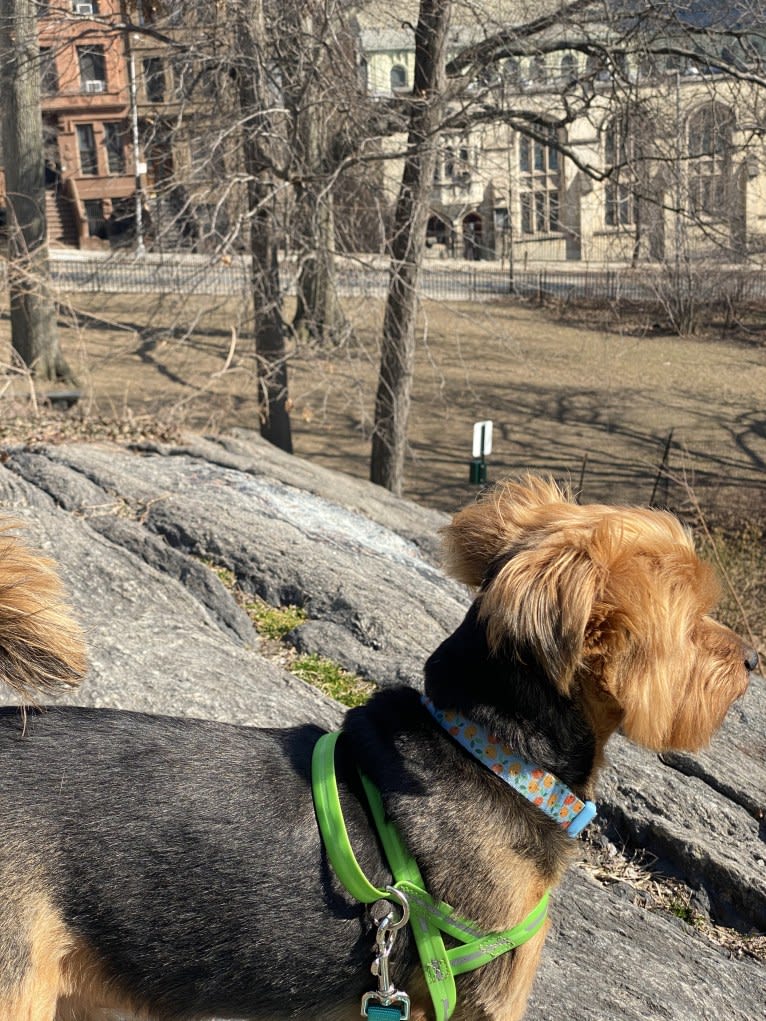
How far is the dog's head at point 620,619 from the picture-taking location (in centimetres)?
235

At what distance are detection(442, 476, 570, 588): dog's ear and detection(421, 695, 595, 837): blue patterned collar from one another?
1.37 feet

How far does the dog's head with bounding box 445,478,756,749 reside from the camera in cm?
235

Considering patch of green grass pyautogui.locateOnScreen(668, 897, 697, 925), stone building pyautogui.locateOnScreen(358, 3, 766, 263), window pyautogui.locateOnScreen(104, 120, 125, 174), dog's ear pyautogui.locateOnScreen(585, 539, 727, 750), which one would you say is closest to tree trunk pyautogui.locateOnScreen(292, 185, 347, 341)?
stone building pyautogui.locateOnScreen(358, 3, 766, 263)

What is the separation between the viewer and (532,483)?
3.12m

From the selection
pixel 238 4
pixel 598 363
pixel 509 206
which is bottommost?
pixel 598 363

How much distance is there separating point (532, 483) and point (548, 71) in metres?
10.4

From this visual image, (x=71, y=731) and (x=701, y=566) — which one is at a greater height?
(x=701, y=566)

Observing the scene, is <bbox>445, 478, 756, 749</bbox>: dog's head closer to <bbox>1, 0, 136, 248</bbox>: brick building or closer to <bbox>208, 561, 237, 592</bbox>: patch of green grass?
<bbox>208, 561, 237, 592</bbox>: patch of green grass

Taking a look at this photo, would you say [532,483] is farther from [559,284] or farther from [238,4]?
[559,284]

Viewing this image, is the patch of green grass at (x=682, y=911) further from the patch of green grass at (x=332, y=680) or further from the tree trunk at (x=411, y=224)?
the tree trunk at (x=411, y=224)

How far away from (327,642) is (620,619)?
289 centimetres

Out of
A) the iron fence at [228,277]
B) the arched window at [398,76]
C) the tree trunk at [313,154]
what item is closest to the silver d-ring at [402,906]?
the tree trunk at [313,154]

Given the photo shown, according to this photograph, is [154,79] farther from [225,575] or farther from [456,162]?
[225,575]

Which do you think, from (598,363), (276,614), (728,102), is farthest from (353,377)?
(598,363)
